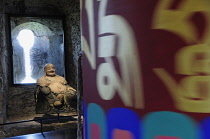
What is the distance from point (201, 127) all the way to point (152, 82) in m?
0.16

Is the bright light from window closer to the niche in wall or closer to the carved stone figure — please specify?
the niche in wall

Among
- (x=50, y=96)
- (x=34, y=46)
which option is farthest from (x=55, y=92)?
(x=34, y=46)

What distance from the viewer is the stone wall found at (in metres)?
6.15

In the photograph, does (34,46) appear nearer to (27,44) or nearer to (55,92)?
(27,44)

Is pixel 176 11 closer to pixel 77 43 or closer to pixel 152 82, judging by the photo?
Answer: pixel 152 82

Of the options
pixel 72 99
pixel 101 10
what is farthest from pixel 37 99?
pixel 101 10

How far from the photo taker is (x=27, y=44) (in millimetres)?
6430

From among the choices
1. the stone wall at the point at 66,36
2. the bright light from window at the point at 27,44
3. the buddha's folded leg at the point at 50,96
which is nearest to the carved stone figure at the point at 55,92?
the buddha's folded leg at the point at 50,96

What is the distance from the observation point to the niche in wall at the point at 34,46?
20.5 ft

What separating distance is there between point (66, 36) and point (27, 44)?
0.83 meters

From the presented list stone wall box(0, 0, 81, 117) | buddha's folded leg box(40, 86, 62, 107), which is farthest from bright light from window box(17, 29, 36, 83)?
buddha's folded leg box(40, 86, 62, 107)

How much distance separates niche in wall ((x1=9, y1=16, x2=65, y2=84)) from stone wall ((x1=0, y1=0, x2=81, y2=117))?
0.43ft

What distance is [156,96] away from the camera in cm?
78

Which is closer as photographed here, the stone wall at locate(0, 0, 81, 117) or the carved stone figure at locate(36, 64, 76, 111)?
the carved stone figure at locate(36, 64, 76, 111)
